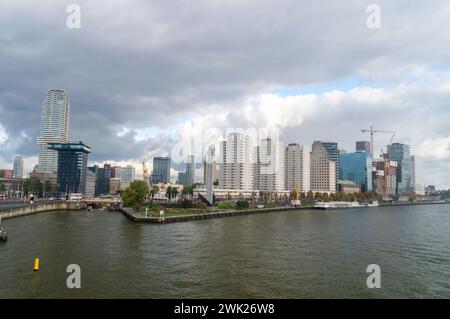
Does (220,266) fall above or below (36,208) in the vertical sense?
below

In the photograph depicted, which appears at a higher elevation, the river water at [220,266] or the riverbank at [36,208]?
the riverbank at [36,208]

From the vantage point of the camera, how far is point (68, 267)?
111 feet

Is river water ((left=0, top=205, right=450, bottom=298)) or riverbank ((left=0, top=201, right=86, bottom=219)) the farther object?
riverbank ((left=0, top=201, right=86, bottom=219))

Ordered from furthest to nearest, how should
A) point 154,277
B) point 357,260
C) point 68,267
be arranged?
1. point 357,260
2. point 68,267
3. point 154,277

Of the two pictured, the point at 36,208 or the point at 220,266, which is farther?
the point at 36,208

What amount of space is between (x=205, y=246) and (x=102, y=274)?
62.6 feet

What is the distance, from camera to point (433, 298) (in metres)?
26.6

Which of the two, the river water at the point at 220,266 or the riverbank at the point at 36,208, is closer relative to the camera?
the river water at the point at 220,266

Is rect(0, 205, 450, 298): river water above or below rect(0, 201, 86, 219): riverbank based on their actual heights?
below

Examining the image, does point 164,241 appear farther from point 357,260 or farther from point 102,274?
point 357,260
